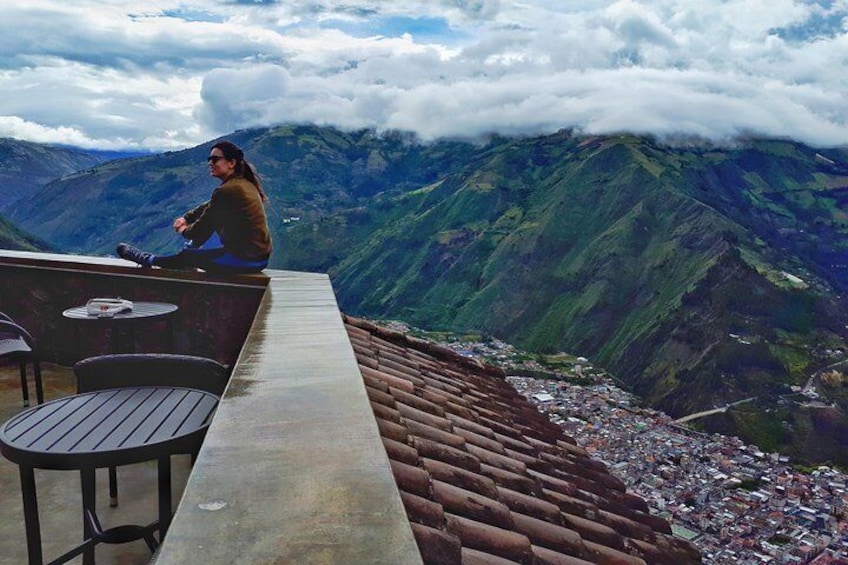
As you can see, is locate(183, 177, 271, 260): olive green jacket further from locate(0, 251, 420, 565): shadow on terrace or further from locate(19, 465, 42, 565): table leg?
locate(19, 465, 42, 565): table leg

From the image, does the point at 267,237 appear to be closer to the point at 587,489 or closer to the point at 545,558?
the point at 587,489

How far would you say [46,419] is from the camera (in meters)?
3.61

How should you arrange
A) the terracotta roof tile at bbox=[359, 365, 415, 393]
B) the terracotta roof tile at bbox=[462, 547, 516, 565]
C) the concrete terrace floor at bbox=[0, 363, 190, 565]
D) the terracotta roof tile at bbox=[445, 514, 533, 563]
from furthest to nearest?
the terracotta roof tile at bbox=[359, 365, 415, 393], the concrete terrace floor at bbox=[0, 363, 190, 565], the terracotta roof tile at bbox=[445, 514, 533, 563], the terracotta roof tile at bbox=[462, 547, 516, 565]

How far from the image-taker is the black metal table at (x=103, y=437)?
3174 millimetres

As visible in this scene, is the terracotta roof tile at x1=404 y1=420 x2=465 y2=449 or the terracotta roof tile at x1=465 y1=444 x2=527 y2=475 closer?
the terracotta roof tile at x1=404 y1=420 x2=465 y2=449

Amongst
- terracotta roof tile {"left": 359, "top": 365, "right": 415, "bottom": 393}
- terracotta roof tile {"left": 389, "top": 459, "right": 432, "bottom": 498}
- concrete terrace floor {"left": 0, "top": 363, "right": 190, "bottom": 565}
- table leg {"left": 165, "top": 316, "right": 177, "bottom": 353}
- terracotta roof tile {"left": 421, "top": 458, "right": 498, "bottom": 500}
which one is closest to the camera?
terracotta roof tile {"left": 389, "top": 459, "right": 432, "bottom": 498}

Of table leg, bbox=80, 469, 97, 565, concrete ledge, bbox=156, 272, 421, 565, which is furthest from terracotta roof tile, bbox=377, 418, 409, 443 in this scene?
table leg, bbox=80, 469, 97, 565

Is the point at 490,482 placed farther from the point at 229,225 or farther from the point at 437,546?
the point at 229,225

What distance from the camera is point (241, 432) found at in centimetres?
298

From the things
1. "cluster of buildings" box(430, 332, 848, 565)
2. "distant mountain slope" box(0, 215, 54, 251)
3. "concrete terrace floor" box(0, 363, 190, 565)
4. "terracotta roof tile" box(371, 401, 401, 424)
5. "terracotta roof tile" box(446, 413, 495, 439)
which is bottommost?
"cluster of buildings" box(430, 332, 848, 565)

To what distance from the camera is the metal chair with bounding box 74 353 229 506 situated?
4.38 m

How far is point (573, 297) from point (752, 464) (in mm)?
104016

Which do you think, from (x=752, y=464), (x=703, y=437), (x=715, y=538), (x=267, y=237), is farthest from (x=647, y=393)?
(x=267, y=237)

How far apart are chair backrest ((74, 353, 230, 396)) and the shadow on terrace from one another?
1.35 feet
